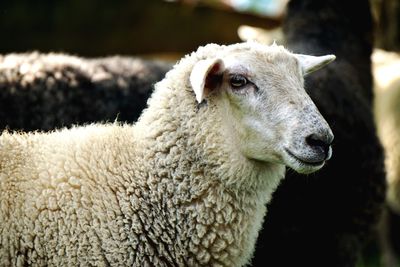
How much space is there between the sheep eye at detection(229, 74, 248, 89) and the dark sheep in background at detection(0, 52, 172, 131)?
5.85ft

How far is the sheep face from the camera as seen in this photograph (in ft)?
11.4

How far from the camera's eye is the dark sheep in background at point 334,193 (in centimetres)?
516

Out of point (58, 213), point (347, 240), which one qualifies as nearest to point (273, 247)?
point (347, 240)

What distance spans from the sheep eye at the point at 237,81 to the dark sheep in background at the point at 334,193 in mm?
1601

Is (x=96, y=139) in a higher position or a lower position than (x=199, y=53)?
lower

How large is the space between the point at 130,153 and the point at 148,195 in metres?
0.26

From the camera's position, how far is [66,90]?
5.75m

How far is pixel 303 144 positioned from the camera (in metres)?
3.45

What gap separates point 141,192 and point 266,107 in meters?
0.79

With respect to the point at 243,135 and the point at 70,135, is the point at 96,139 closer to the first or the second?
the point at 70,135

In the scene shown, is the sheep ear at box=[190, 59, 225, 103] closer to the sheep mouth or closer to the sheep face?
the sheep face

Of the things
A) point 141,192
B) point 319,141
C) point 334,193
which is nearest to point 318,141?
point 319,141

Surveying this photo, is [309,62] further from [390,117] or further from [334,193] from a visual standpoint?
[390,117]

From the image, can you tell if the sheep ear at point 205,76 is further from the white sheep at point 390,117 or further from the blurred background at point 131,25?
the blurred background at point 131,25
